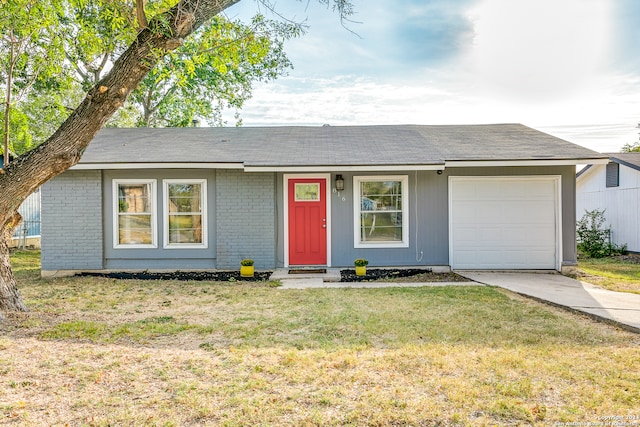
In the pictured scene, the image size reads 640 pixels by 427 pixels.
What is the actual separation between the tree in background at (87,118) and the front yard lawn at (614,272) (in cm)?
857

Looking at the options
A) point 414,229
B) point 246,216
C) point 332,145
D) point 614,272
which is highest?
point 332,145

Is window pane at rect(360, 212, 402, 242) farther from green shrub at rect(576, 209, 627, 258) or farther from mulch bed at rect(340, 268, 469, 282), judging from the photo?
green shrub at rect(576, 209, 627, 258)

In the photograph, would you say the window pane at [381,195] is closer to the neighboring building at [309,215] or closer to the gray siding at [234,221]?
the neighboring building at [309,215]

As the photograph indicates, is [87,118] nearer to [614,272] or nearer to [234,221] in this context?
[234,221]

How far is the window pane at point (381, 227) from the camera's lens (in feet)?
33.4

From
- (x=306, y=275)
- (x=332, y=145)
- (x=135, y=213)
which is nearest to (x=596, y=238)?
(x=332, y=145)

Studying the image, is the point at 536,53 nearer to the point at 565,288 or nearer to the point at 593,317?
the point at 565,288

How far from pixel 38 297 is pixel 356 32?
6.99m

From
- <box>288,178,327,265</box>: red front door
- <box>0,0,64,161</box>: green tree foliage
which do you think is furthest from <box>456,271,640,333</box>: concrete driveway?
<box>0,0,64,161</box>: green tree foliage

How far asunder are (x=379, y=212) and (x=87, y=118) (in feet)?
21.3

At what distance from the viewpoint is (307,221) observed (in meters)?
10.2

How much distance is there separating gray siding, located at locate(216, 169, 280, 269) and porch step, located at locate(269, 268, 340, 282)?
432mm

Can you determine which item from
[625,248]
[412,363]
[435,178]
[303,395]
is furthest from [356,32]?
[625,248]

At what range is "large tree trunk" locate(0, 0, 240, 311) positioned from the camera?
17.5ft
